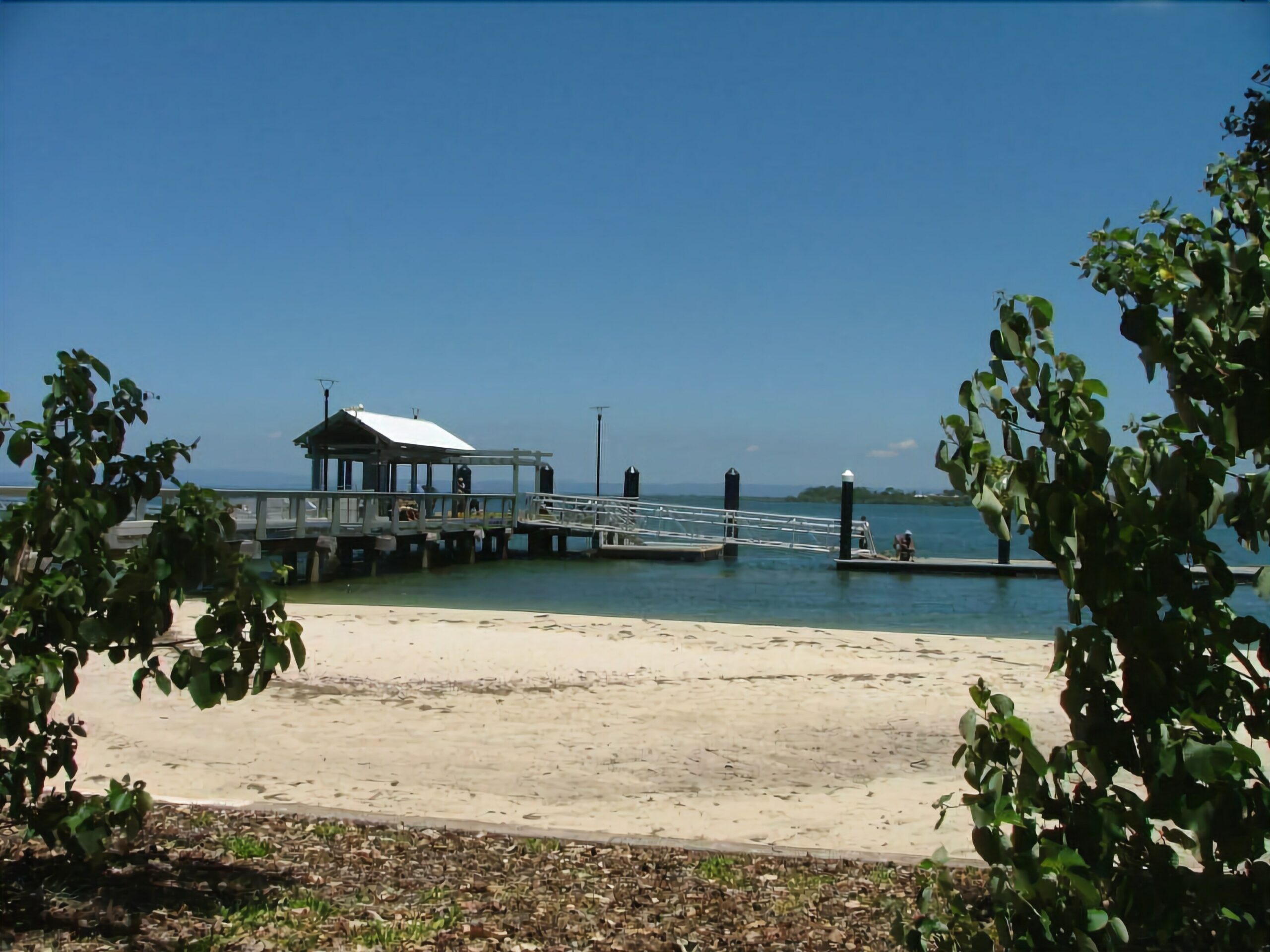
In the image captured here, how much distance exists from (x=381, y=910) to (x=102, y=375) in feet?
6.65

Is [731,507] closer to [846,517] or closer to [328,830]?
[846,517]

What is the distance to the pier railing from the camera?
958 inches

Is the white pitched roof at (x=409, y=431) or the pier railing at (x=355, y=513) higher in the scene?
→ the white pitched roof at (x=409, y=431)

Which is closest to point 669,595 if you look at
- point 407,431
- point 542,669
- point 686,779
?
point 407,431

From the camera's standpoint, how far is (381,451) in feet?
106

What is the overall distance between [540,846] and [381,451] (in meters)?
29.0

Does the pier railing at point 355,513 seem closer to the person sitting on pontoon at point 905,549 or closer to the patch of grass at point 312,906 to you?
the person sitting on pontoon at point 905,549

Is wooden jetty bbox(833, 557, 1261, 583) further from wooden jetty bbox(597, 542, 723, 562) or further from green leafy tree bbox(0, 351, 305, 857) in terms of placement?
green leafy tree bbox(0, 351, 305, 857)

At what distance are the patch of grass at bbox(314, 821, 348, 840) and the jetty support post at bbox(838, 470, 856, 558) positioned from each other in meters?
31.8

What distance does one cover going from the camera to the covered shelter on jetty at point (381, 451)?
32250 millimetres

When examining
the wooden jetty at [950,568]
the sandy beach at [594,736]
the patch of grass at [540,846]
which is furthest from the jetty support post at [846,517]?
the patch of grass at [540,846]

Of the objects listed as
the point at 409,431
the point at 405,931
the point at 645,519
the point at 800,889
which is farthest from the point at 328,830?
the point at 645,519

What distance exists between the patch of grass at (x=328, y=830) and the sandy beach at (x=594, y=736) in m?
0.54

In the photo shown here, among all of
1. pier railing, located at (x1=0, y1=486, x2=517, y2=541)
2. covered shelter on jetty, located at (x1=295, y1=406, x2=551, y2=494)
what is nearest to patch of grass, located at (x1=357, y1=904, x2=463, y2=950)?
pier railing, located at (x1=0, y1=486, x2=517, y2=541)
